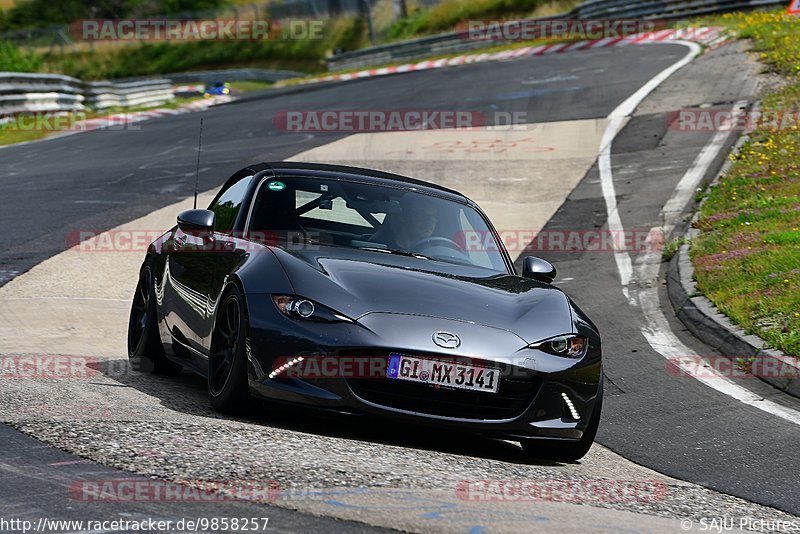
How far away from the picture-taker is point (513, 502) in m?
4.86

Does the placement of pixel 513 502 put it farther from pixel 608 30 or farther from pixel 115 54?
pixel 115 54

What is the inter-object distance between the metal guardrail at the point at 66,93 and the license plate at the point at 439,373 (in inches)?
952

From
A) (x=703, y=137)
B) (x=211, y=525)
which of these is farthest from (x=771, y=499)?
(x=703, y=137)

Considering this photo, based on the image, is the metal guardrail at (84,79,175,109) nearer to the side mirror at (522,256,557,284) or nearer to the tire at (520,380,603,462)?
the side mirror at (522,256,557,284)

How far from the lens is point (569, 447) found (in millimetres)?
6465

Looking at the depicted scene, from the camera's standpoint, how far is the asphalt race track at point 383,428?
4.73m

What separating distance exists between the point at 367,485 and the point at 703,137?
16.9 m

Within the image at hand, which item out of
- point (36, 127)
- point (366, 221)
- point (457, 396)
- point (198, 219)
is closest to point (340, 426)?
point (457, 396)

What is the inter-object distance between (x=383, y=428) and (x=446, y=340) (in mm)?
856

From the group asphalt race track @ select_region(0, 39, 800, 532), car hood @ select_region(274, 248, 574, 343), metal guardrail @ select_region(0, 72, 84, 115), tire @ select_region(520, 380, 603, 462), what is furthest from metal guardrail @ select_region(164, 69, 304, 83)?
tire @ select_region(520, 380, 603, 462)

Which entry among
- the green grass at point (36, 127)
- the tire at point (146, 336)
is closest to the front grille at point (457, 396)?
the tire at point (146, 336)

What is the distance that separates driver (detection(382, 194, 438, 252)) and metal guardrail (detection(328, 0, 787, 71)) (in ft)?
105

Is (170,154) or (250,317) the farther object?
(170,154)

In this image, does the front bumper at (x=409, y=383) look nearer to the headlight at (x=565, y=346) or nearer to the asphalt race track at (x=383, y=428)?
the headlight at (x=565, y=346)
